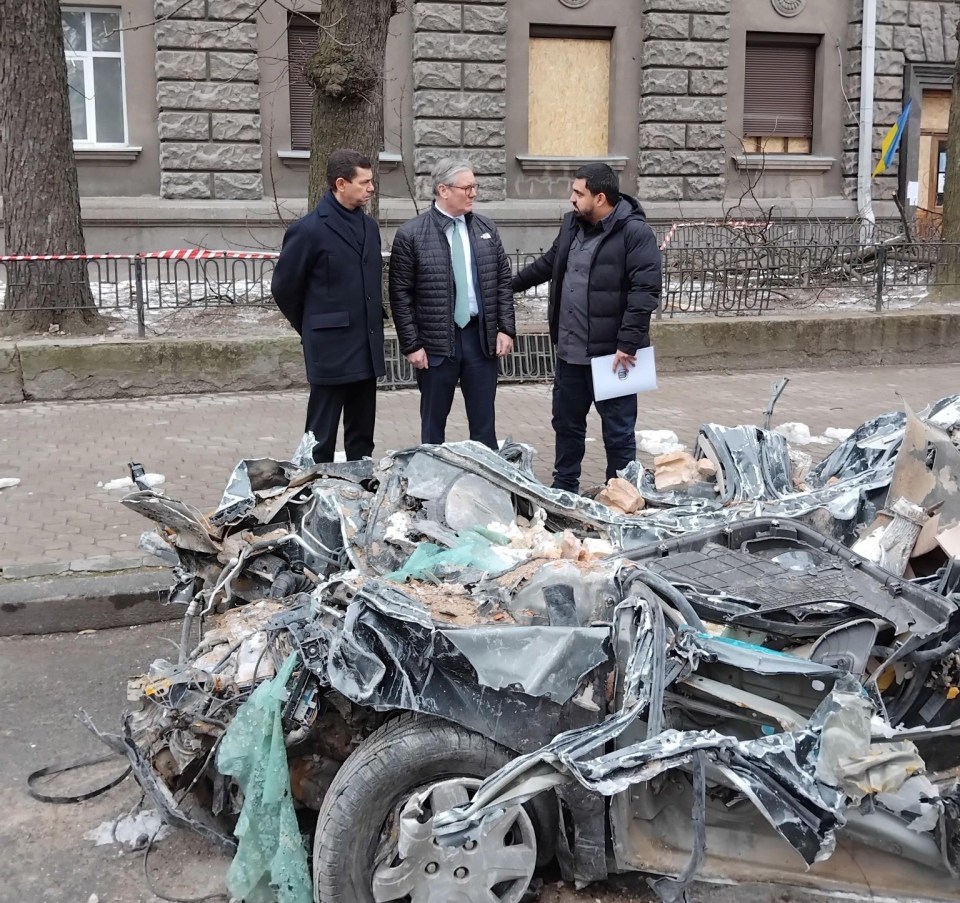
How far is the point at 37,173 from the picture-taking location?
9.52 metres

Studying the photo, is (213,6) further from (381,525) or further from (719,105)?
(381,525)

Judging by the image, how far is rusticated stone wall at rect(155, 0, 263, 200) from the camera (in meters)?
14.4

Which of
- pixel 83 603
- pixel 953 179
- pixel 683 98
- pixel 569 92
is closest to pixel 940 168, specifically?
pixel 683 98

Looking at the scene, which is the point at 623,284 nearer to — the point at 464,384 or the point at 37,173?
the point at 464,384

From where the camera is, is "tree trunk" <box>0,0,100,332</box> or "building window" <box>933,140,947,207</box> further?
"building window" <box>933,140,947,207</box>

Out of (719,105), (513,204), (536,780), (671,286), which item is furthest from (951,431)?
(719,105)

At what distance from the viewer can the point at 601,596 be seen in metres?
2.90

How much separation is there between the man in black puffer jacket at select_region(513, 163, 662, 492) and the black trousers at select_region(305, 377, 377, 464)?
1.02 metres

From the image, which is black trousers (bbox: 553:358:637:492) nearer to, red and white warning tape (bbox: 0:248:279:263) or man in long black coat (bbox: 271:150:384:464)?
man in long black coat (bbox: 271:150:384:464)

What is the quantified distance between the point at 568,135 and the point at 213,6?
210 inches

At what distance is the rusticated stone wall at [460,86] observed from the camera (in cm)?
1518

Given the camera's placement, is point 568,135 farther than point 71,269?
Yes

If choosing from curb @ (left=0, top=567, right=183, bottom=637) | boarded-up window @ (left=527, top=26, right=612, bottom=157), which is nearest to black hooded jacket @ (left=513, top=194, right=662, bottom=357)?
curb @ (left=0, top=567, right=183, bottom=637)

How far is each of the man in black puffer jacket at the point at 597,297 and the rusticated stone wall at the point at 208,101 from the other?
9985 millimetres
